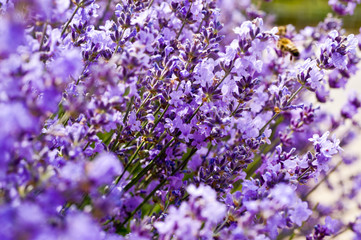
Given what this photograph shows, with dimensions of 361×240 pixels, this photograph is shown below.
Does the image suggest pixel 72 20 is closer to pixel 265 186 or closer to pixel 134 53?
pixel 134 53

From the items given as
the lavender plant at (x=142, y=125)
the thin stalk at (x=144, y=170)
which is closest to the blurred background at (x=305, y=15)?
the lavender plant at (x=142, y=125)

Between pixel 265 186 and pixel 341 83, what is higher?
pixel 341 83

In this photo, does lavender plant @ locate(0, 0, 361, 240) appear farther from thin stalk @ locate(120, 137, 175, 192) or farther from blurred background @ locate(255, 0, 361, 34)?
blurred background @ locate(255, 0, 361, 34)

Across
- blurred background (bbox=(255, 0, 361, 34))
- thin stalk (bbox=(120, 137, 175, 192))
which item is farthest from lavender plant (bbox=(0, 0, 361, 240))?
blurred background (bbox=(255, 0, 361, 34))

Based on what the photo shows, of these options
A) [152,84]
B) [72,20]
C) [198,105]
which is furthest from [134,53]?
[72,20]

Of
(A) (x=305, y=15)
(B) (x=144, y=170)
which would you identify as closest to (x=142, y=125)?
(B) (x=144, y=170)

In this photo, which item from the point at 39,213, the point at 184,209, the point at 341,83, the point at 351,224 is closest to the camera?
the point at 39,213

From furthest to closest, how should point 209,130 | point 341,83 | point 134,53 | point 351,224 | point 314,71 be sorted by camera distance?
point 341,83
point 351,224
point 314,71
point 209,130
point 134,53

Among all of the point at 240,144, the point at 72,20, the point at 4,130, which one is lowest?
the point at 4,130
